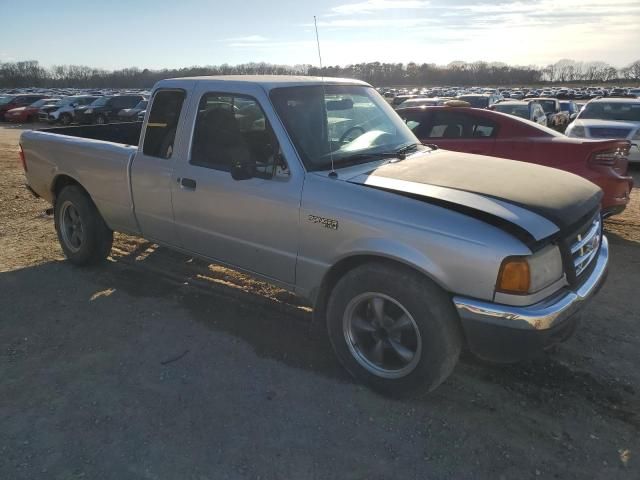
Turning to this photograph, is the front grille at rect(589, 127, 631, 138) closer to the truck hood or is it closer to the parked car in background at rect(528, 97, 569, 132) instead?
the truck hood

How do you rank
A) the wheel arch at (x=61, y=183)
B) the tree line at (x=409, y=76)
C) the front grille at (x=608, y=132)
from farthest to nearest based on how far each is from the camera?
the tree line at (x=409, y=76) < the front grille at (x=608, y=132) < the wheel arch at (x=61, y=183)

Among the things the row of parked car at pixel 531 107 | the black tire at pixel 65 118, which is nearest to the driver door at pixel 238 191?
the row of parked car at pixel 531 107

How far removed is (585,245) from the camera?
10.2ft

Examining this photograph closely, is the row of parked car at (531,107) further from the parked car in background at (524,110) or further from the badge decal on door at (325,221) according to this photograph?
the badge decal on door at (325,221)

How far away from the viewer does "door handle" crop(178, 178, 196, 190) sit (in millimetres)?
3930

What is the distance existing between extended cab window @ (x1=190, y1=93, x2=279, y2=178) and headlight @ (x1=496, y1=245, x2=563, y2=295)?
171 cm

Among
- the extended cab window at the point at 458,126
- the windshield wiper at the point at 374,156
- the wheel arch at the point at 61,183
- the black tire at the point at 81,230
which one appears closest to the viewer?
the windshield wiper at the point at 374,156

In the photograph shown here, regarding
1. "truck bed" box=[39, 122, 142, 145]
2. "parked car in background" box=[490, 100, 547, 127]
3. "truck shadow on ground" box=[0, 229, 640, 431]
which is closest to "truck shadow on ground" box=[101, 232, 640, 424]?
"truck shadow on ground" box=[0, 229, 640, 431]

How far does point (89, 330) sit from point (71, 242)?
6.04ft

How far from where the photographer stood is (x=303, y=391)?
10.6 feet

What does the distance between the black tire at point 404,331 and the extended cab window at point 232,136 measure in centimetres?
105

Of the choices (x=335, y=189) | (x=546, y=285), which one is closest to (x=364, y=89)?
(x=335, y=189)

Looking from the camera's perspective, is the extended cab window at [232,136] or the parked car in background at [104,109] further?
the parked car in background at [104,109]

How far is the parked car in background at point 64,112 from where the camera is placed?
89.1ft
